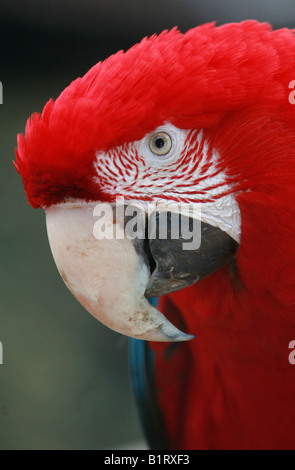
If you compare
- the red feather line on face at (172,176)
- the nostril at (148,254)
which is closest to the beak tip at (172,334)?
the nostril at (148,254)

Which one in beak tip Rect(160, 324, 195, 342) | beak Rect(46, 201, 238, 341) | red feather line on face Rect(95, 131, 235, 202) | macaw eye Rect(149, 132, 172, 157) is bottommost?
beak tip Rect(160, 324, 195, 342)

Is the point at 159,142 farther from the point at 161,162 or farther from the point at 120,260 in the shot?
the point at 120,260

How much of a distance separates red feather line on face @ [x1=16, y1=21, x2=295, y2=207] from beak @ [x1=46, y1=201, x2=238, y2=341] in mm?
41

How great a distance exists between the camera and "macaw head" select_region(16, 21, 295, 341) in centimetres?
67

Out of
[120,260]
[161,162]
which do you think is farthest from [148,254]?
[161,162]

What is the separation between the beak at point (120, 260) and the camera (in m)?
0.69

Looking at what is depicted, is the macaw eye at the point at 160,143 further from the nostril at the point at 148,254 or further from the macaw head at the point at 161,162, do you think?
the nostril at the point at 148,254

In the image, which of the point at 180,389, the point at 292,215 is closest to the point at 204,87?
the point at 292,215

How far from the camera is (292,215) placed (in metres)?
0.72

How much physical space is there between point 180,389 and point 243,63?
943 mm

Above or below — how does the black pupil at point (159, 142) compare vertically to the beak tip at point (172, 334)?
above

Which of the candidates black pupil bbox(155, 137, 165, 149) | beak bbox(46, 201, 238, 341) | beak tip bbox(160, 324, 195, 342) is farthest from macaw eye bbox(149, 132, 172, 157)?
beak tip bbox(160, 324, 195, 342)

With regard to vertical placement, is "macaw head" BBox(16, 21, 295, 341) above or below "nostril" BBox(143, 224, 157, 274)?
above

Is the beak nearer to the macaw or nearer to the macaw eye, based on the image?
the macaw
